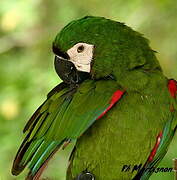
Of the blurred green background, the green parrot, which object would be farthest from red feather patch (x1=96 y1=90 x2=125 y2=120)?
the blurred green background

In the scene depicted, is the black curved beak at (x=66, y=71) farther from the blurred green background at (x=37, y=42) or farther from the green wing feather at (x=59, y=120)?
the blurred green background at (x=37, y=42)

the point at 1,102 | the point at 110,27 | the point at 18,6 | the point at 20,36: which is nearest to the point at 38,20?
the point at 20,36

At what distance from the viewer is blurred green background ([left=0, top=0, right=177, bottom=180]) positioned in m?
1.85

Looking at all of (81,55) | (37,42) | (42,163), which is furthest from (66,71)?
(37,42)

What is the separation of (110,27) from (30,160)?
0.26m

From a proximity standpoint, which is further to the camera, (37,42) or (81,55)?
(37,42)

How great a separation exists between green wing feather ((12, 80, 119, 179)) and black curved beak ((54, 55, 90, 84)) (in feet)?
0.05

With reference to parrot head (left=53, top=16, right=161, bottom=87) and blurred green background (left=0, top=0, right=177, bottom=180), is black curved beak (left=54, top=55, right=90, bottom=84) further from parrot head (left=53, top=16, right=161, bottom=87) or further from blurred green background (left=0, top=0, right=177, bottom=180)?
blurred green background (left=0, top=0, right=177, bottom=180)

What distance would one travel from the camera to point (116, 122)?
2.48 feet

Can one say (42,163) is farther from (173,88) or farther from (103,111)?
(173,88)

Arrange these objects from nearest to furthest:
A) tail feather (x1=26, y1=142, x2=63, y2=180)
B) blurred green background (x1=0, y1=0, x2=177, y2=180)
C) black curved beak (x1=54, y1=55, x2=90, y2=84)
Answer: tail feather (x1=26, y1=142, x2=63, y2=180)
black curved beak (x1=54, y1=55, x2=90, y2=84)
blurred green background (x1=0, y1=0, x2=177, y2=180)

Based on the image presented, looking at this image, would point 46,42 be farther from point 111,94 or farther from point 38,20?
point 111,94

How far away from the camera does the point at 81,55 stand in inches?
30.7

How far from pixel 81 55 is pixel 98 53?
0.03 m
